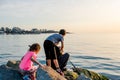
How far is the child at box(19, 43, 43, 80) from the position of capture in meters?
12.3

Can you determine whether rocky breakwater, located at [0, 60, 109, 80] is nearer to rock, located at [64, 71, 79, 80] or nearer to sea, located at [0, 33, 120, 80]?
rock, located at [64, 71, 79, 80]

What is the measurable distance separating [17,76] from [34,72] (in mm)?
869

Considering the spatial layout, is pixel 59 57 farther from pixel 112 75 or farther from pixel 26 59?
pixel 112 75

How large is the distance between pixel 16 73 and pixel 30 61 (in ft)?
3.07

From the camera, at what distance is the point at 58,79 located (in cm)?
1155

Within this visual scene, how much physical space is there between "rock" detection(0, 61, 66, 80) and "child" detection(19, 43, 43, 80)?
0.50 meters

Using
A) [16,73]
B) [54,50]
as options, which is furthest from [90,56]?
[16,73]

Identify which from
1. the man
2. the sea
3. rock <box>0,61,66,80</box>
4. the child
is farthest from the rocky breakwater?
the sea

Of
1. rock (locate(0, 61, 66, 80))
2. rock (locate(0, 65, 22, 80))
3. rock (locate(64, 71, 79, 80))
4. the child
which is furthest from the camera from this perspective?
rock (locate(64, 71, 79, 80))

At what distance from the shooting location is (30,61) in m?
12.4

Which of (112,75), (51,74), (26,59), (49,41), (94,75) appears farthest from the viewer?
(112,75)

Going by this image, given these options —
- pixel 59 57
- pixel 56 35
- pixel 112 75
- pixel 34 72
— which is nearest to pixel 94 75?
pixel 59 57

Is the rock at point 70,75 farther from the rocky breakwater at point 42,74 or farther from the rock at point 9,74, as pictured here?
the rock at point 9,74

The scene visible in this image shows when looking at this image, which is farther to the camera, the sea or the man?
the sea
